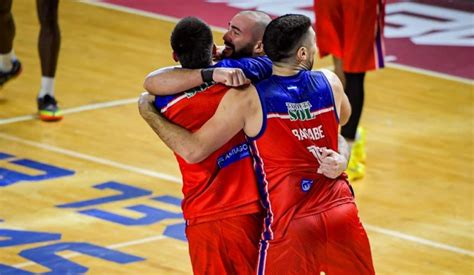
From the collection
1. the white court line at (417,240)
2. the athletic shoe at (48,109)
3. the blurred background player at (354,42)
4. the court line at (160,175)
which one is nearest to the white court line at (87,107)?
the athletic shoe at (48,109)

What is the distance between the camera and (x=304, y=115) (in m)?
5.29

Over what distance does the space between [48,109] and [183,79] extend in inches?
195

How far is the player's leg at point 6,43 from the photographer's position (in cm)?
1060

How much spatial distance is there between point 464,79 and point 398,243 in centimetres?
437

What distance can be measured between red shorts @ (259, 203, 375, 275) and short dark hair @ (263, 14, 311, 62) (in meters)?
0.68

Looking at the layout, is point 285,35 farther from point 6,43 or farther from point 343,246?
point 6,43

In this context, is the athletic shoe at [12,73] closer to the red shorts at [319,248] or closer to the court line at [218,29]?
the court line at [218,29]

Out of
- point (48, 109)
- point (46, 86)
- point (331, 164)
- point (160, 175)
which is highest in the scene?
point (331, 164)

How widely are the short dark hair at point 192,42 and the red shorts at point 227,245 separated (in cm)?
66

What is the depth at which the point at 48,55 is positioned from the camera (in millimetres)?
10273

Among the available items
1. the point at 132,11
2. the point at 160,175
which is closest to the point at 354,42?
the point at 160,175

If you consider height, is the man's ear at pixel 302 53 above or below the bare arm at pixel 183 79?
above

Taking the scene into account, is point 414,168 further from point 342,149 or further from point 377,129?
point 342,149

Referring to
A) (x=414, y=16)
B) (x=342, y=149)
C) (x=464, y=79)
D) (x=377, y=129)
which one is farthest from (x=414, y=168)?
(x=414, y=16)
